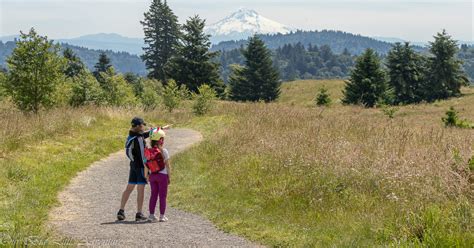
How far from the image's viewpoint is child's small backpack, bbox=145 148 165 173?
8.24 metres

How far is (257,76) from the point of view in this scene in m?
60.9

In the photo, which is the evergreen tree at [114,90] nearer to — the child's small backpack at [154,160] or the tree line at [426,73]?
the child's small backpack at [154,160]

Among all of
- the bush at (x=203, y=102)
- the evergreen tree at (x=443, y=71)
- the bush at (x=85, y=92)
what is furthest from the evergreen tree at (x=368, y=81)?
the bush at (x=85, y=92)

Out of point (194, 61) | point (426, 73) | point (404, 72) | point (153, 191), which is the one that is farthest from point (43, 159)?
point (426, 73)

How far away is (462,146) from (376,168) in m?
2.18

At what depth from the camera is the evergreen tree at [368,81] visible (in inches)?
1844

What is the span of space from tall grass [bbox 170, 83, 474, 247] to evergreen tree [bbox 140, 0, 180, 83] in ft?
201

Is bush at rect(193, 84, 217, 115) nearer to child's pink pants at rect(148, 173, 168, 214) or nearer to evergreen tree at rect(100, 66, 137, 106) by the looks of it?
evergreen tree at rect(100, 66, 137, 106)

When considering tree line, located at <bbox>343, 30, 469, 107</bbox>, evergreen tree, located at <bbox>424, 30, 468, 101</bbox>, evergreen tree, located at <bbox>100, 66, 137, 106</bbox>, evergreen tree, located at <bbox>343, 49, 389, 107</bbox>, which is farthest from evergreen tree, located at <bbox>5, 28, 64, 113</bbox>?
evergreen tree, located at <bbox>424, 30, 468, 101</bbox>

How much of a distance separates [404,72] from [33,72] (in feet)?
144

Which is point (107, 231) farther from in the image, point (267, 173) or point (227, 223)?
point (267, 173)

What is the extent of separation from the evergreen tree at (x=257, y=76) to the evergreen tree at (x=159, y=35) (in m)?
15.8

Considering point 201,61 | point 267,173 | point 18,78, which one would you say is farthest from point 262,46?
point 267,173

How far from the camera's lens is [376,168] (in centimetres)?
900
